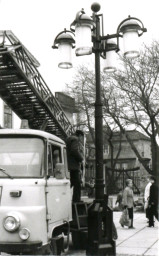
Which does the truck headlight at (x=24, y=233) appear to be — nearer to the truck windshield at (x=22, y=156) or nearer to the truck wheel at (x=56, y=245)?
the truck wheel at (x=56, y=245)

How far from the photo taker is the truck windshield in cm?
687

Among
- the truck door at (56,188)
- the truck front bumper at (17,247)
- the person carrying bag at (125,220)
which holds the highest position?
the truck door at (56,188)

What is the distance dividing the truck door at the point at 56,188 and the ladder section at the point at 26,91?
728 centimetres

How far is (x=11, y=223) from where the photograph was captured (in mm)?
6320

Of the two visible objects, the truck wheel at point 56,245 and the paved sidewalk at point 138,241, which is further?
the paved sidewalk at point 138,241

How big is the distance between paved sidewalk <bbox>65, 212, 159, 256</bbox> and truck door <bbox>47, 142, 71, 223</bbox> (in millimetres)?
1433

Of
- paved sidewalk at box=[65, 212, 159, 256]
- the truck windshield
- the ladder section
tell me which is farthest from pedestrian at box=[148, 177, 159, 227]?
the truck windshield

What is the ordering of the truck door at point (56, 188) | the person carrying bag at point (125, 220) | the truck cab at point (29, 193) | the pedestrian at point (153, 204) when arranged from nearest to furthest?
the truck cab at point (29, 193)
the truck door at point (56, 188)
the person carrying bag at point (125, 220)
the pedestrian at point (153, 204)

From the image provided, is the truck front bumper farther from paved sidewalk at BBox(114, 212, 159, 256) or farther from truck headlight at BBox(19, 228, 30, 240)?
paved sidewalk at BBox(114, 212, 159, 256)

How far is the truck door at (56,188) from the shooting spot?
7.16 m

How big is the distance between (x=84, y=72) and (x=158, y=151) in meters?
8.64

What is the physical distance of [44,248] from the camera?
258 inches

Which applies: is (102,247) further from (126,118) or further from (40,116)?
(126,118)

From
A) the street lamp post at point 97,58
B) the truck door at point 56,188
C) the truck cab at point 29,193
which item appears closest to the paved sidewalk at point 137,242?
the street lamp post at point 97,58
